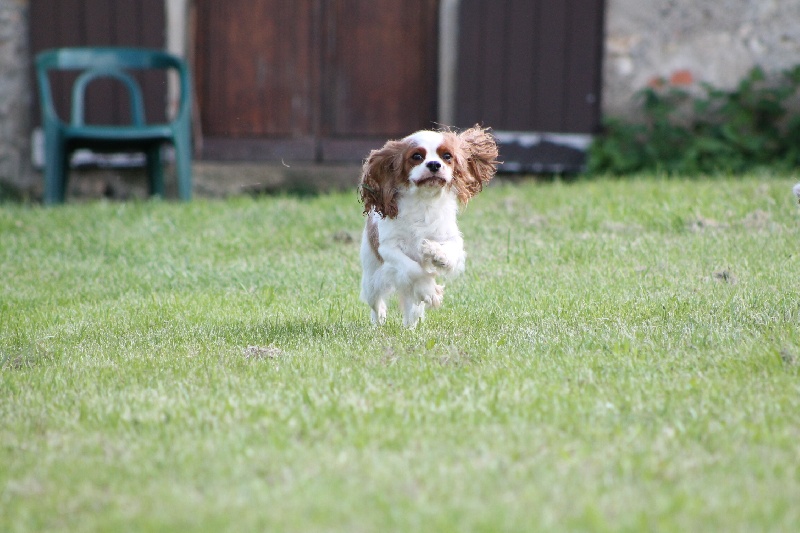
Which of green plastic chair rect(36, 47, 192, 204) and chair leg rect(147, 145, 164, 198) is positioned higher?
green plastic chair rect(36, 47, 192, 204)

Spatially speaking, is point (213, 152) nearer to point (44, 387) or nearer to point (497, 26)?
point (497, 26)

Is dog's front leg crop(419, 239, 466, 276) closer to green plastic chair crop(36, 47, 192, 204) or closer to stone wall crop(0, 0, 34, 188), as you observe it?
green plastic chair crop(36, 47, 192, 204)

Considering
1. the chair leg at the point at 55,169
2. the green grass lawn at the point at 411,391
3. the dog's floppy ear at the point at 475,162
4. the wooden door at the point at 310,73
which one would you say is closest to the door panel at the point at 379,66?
the wooden door at the point at 310,73

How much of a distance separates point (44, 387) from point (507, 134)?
668 cm

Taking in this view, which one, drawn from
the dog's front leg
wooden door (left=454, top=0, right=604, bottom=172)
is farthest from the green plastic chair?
the dog's front leg

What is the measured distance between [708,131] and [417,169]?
241 inches

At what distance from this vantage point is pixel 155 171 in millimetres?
8719

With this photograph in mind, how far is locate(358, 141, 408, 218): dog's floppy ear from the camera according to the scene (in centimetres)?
412

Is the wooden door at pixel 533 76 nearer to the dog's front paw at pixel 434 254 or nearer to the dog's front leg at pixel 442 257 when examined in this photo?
the dog's front leg at pixel 442 257

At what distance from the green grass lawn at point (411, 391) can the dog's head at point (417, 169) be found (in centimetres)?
53

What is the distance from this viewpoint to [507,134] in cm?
947

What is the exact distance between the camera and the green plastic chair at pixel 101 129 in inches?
316

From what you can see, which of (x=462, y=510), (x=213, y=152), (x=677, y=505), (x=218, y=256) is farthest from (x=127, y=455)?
(x=213, y=152)

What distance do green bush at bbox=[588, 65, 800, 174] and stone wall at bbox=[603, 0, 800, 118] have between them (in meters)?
0.15
